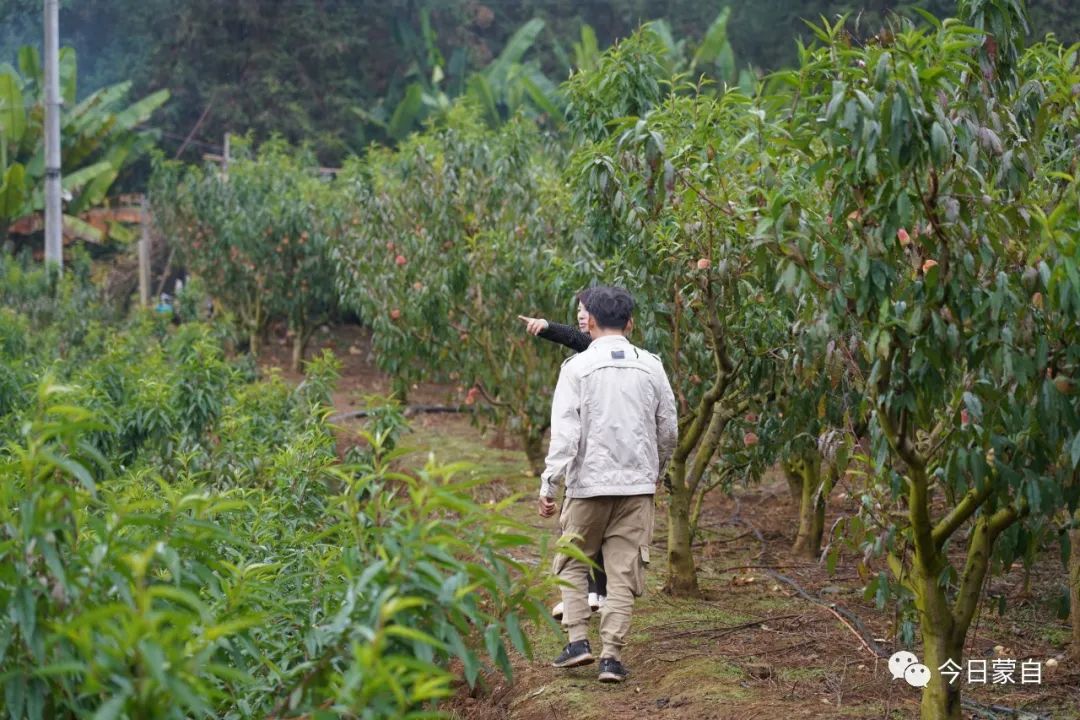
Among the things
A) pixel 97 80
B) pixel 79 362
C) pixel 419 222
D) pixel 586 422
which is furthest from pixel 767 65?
pixel 586 422

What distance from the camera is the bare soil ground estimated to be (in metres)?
5.15

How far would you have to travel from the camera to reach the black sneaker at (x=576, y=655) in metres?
5.58

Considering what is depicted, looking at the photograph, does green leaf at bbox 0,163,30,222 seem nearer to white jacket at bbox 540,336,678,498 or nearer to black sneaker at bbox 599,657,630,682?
white jacket at bbox 540,336,678,498

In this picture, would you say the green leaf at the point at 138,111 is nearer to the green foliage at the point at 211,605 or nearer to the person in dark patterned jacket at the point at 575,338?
the person in dark patterned jacket at the point at 575,338

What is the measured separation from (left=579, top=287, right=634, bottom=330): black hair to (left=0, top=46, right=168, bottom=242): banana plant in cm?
1774

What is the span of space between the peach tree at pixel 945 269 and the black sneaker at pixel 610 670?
1312mm

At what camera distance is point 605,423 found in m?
5.42

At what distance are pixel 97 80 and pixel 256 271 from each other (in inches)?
517

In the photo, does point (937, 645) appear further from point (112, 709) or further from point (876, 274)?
point (112, 709)

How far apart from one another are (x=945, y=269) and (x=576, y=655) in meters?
2.45

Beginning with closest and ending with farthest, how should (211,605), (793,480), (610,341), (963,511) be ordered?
(211,605)
(963,511)
(610,341)
(793,480)

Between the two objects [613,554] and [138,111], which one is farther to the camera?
[138,111]
